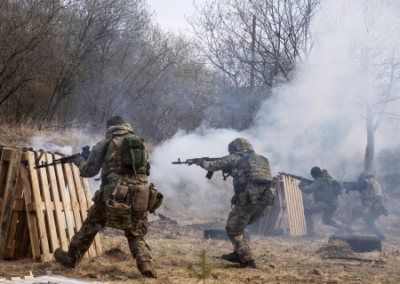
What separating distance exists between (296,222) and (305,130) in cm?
717

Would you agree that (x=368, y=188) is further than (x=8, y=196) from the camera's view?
Yes

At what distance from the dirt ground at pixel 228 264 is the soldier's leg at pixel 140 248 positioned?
13 cm

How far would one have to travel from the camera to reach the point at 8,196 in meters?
6.43

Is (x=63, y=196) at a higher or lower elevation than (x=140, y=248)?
higher

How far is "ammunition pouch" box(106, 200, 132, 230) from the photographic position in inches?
219

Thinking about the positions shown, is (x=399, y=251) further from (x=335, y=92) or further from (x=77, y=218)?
(x=335, y=92)

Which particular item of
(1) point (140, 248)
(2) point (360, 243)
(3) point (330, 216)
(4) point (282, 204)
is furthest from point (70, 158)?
(3) point (330, 216)

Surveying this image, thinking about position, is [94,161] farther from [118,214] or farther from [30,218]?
[30,218]

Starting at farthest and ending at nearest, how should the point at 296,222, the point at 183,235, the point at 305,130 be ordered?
1. the point at 305,130
2. the point at 296,222
3. the point at 183,235

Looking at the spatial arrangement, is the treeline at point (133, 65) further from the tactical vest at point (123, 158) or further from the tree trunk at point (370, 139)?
the tactical vest at point (123, 158)

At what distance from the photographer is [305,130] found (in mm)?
18891

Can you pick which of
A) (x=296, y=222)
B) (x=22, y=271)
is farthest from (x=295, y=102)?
(x=22, y=271)

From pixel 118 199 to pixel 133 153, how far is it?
0.53 meters

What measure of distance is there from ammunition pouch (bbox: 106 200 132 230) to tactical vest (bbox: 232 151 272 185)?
81.8 inches
